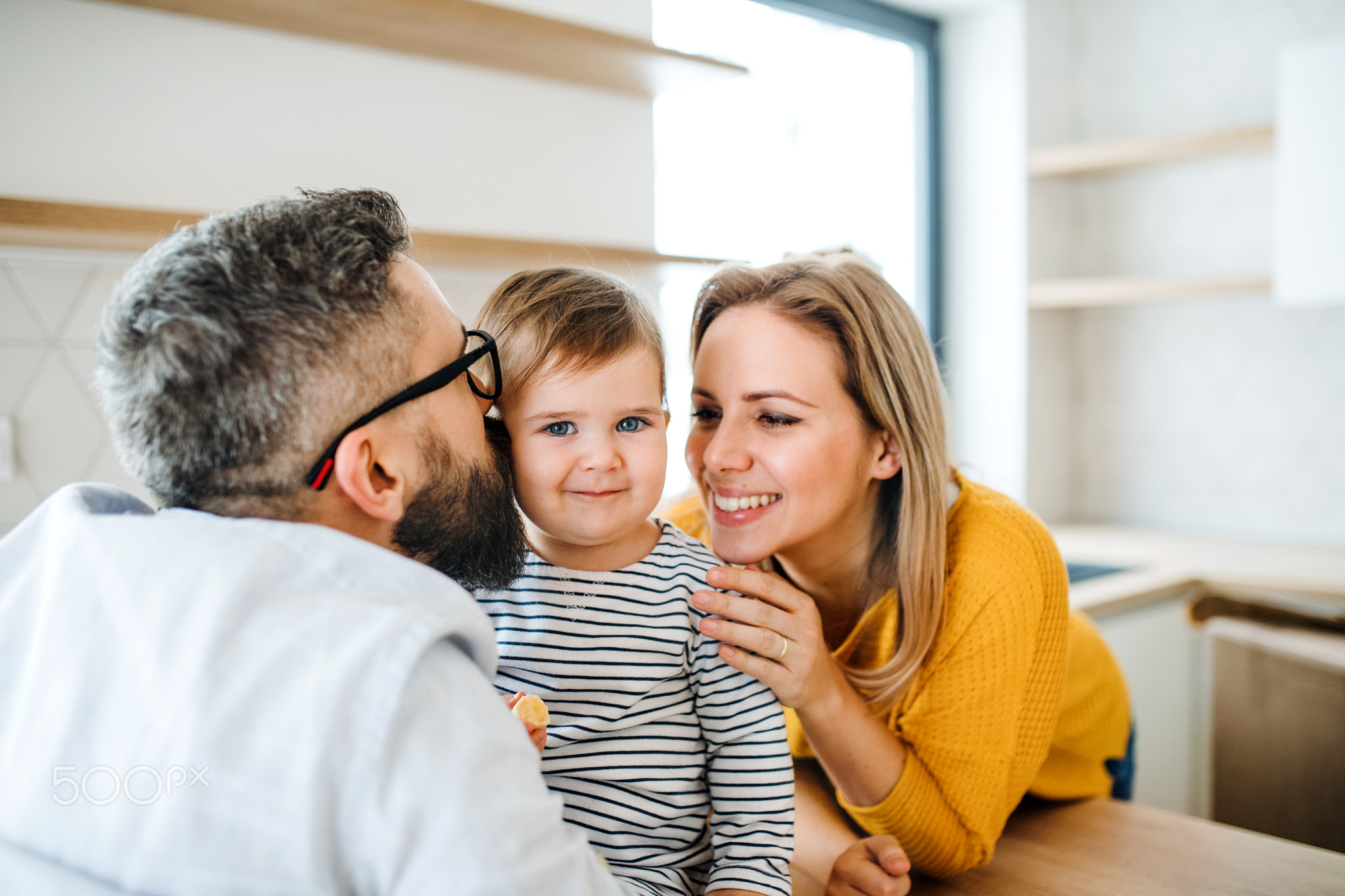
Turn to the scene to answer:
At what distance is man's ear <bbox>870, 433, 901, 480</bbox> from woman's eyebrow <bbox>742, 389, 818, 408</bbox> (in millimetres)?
144

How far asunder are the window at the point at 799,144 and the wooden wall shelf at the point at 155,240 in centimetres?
31

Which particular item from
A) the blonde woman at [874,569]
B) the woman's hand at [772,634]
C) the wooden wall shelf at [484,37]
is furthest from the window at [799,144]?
the woman's hand at [772,634]

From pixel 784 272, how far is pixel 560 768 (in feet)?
2.48

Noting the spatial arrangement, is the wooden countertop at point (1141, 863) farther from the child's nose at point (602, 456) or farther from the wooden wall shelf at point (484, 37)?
the wooden wall shelf at point (484, 37)

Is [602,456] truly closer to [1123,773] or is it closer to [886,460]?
[886,460]

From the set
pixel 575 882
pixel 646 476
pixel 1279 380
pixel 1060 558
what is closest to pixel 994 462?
pixel 1279 380

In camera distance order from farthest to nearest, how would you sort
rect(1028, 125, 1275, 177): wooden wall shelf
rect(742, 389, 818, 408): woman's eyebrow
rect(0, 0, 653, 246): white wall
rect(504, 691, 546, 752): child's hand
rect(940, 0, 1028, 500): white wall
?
rect(940, 0, 1028, 500): white wall < rect(1028, 125, 1275, 177): wooden wall shelf < rect(0, 0, 653, 246): white wall < rect(742, 389, 818, 408): woman's eyebrow < rect(504, 691, 546, 752): child's hand

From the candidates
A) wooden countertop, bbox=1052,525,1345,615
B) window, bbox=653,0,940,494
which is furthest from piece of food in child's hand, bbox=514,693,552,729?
wooden countertop, bbox=1052,525,1345,615

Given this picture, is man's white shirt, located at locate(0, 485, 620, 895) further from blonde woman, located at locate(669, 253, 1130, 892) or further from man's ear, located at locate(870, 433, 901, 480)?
man's ear, located at locate(870, 433, 901, 480)

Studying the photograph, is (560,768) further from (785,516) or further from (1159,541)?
(1159,541)

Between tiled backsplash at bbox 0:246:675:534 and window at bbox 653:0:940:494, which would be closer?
tiled backsplash at bbox 0:246:675:534

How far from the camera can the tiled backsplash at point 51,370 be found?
165cm

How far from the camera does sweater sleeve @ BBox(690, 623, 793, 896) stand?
99cm

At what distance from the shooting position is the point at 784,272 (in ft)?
4.50
